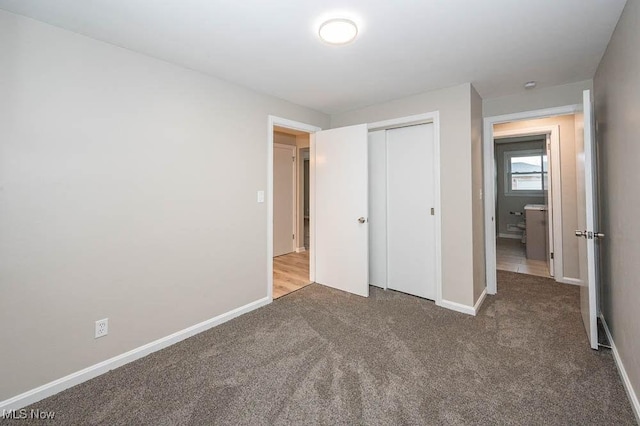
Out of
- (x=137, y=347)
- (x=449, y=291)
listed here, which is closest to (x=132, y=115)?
(x=137, y=347)

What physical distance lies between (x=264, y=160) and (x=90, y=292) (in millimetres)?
1803

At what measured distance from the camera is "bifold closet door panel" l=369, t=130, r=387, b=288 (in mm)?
3371

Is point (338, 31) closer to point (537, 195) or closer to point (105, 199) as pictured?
point (105, 199)

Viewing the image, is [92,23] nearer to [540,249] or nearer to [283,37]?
[283,37]

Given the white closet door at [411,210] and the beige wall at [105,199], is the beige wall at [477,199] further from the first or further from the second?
the beige wall at [105,199]

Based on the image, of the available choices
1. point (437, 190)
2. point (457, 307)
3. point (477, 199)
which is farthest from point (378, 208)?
point (457, 307)

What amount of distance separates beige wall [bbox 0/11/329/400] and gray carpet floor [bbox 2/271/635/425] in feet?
1.10

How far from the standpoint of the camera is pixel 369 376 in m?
1.78

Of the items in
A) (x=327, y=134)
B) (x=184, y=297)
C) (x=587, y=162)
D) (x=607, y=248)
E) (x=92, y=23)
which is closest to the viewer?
(x=92, y=23)

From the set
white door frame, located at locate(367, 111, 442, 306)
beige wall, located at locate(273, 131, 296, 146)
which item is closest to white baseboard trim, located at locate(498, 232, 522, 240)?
white door frame, located at locate(367, 111, 442, 306)

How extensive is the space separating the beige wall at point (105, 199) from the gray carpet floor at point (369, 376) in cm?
34

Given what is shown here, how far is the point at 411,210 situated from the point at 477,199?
677 mm

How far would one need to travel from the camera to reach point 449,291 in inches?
110

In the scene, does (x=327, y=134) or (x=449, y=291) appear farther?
(x=327, y=134)
